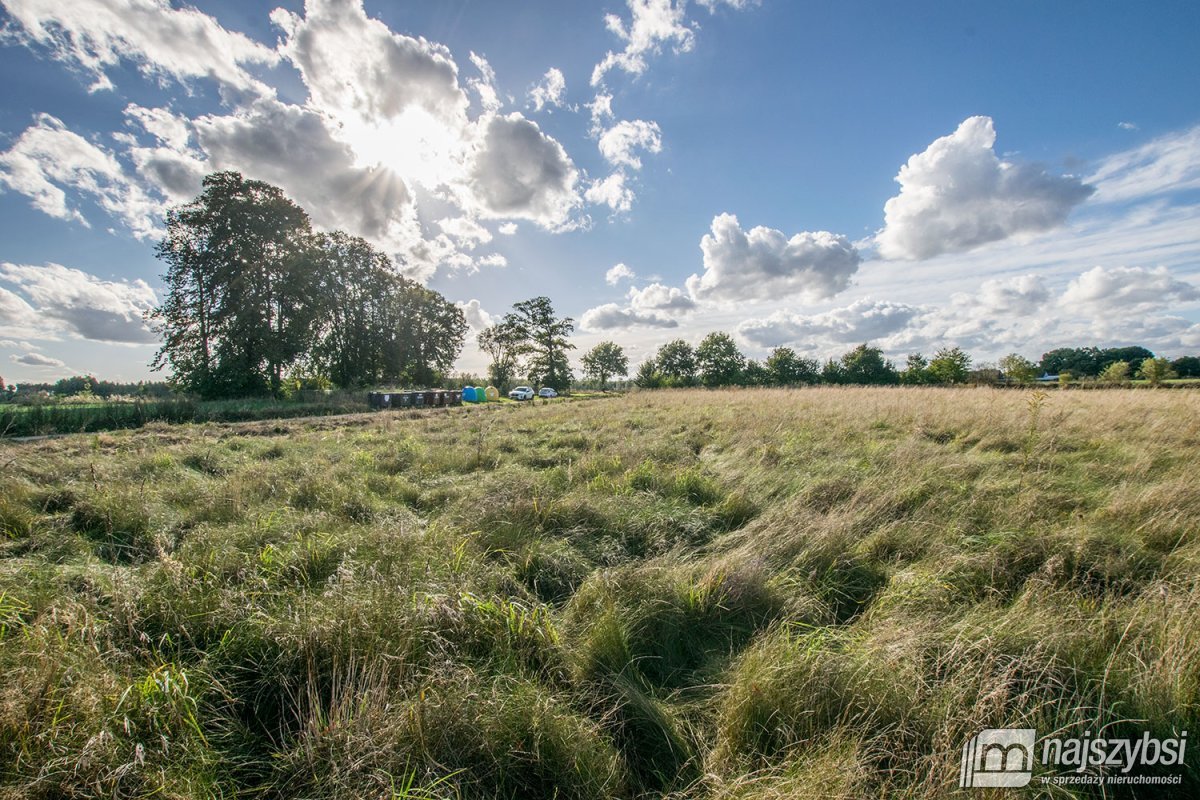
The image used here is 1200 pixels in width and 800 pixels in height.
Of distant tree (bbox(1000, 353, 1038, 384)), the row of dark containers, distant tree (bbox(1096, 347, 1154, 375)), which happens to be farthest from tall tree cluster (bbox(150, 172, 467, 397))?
distant tree (bbox(1096, 347, 1154, 375))

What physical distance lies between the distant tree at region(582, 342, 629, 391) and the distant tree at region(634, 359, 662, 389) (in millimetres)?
4126

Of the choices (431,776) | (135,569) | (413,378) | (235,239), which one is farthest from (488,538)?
(413,378)

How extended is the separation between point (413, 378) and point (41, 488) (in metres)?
46.1

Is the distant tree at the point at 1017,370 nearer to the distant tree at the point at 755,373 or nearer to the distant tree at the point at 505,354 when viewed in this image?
the distant tree at the point at 755,373

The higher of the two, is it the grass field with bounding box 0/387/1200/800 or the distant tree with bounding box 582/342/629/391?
the distant tree with bounding box 582/342/629/391

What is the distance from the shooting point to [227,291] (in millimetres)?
27141

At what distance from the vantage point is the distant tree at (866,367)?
2689 inches

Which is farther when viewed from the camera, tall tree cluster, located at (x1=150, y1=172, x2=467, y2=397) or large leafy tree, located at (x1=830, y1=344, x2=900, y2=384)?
large leafy tree, located at (x1=830, y1=344, x2=900, y2=384)

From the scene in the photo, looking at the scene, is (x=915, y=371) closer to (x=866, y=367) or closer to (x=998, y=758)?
(x=866, y=367)

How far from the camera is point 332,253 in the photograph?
3881 centimetres

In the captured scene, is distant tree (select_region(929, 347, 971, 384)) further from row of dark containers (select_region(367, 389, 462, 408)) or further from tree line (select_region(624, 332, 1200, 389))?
row of dark containers (select_region(367, 389, 462, 408))

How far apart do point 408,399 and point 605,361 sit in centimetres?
5384

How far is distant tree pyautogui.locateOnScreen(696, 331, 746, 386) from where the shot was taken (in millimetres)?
70269

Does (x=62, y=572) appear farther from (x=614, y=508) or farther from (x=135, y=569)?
(x=614, y=508)
